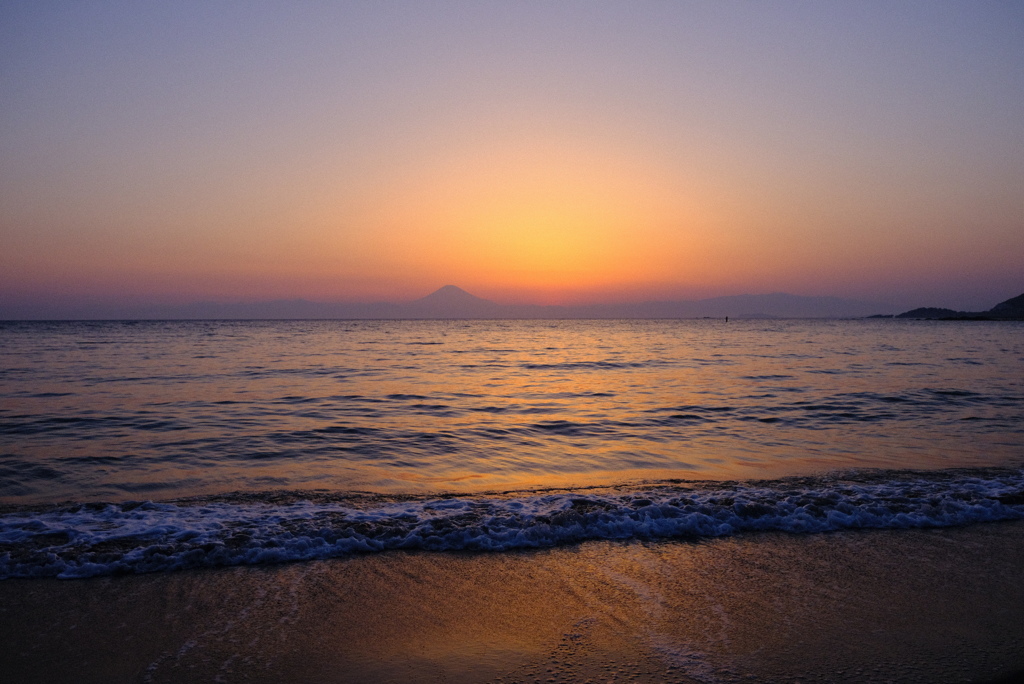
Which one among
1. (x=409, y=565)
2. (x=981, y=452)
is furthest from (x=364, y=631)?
(x=981, y=452)

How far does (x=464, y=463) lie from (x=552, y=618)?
20.0 feet

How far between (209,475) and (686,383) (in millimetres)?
17934

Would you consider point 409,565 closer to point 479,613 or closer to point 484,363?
point 479,613

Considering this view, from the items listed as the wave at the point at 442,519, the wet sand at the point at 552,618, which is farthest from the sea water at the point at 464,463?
the wet sand at the point at 552,618

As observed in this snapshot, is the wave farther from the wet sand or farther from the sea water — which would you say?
the wet sand

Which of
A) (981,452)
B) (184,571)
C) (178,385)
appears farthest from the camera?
(178,385)

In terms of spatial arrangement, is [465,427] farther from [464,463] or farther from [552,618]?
[552,618]

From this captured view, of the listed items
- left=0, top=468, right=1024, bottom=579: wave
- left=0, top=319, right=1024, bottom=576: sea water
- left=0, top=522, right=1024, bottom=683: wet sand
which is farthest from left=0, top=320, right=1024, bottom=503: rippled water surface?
left=0, top=522, right=1024, bottom=683: wet sand

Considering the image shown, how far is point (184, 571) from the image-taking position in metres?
5.46

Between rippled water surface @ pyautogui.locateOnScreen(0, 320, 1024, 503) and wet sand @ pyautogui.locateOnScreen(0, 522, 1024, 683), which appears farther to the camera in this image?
rippled water surface @ pyautogui.locateOnScreen(0, 320, 1024, 503)

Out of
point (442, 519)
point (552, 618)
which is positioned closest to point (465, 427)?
point (442, 519)

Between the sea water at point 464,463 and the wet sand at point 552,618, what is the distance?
62 centimetres

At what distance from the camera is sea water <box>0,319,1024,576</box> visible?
6410 mm

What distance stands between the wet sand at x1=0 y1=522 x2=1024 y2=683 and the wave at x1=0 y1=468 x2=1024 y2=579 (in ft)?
0.99
